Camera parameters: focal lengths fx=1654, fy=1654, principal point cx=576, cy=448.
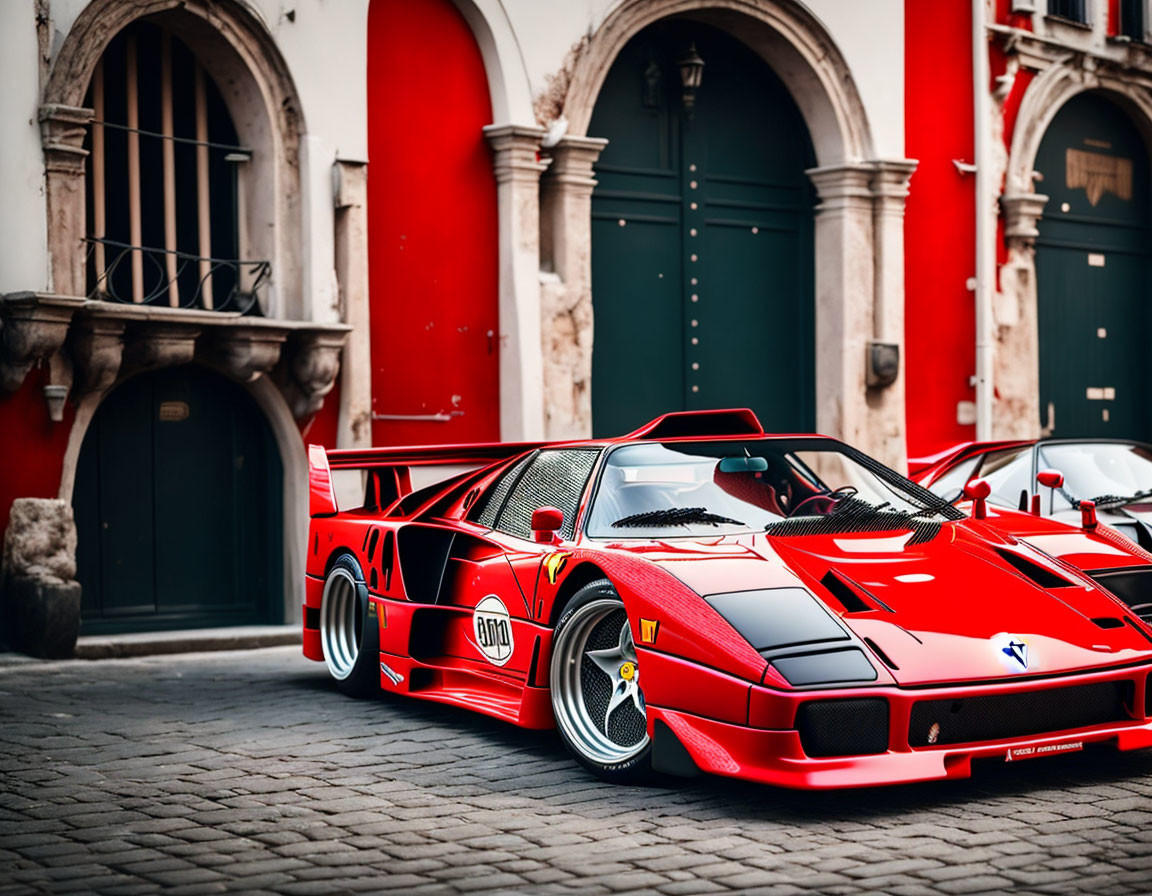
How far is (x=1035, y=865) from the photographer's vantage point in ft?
14.4

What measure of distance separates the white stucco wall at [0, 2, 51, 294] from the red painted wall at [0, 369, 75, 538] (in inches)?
26.7

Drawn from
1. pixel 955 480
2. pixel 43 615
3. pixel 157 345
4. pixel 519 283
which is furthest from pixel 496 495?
pixel 519 283

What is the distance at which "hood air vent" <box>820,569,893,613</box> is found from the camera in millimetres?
5414

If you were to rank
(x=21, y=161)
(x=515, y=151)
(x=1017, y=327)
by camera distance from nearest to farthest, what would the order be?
(x=21, y=161)
(x=515, y=151)
(x=1017, y=327)

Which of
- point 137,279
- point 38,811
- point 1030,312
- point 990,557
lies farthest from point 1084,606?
point 1030,312

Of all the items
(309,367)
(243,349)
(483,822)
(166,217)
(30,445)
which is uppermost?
(166,217)

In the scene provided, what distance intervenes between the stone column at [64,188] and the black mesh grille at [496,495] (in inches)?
173

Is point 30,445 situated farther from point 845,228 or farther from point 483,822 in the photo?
point 845,228

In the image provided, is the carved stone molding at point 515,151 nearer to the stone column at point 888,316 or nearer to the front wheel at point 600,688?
the stone column at point 888,316

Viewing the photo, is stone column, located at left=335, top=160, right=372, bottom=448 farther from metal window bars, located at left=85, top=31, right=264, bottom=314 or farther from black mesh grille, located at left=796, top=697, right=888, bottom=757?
black mesh grille, located at left=796, top=697, right=888, bottom=757

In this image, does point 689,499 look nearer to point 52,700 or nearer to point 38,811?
point 38,811

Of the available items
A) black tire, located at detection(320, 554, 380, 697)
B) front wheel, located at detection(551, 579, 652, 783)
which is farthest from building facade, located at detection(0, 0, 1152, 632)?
front wheel, located at detection(551, 579, 652, 783)

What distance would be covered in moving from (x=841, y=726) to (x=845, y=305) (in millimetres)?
10615

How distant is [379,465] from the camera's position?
8102mm
